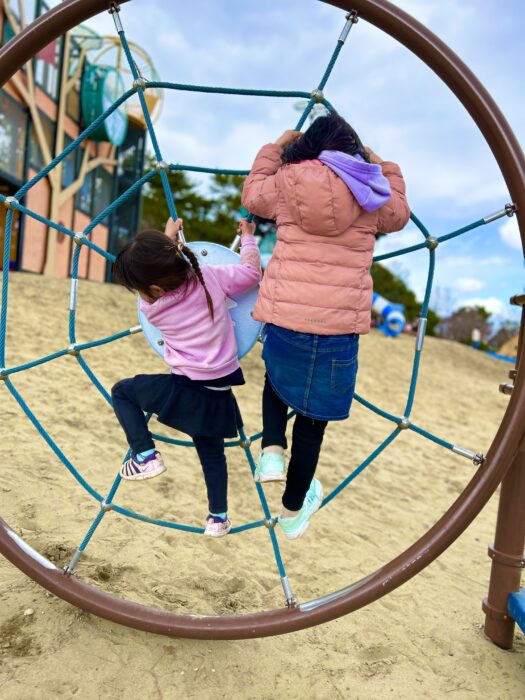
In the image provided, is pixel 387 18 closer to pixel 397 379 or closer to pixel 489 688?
pixel 489 688

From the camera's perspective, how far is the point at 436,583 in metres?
3.73

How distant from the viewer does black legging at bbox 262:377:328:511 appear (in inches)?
80.9

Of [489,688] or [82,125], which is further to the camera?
[82,125]

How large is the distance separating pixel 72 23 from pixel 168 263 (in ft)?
3.29

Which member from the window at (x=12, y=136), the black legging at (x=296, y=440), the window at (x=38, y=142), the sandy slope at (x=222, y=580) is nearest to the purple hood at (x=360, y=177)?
the black legging at (x=296, y=440)

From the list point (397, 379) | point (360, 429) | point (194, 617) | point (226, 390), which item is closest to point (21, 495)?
point (194, 617)

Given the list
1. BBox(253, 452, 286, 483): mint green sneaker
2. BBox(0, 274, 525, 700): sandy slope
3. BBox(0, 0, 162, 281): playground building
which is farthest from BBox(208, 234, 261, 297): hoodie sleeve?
BBox(0, 0, 162, 281): playground building

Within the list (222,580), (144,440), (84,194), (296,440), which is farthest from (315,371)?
(84,194)

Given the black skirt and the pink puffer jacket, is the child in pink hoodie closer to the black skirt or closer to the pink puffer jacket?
the black skirt

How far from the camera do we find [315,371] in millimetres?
1945

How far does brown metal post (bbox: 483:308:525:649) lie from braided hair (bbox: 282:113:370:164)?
1.60 meters

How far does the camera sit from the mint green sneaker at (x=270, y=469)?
6.64 feet

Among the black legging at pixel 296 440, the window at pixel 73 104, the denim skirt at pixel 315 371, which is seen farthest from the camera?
the window at pixel 73 104

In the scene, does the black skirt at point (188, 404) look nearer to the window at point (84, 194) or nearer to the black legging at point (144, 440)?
the black legging at point (144, 440)
